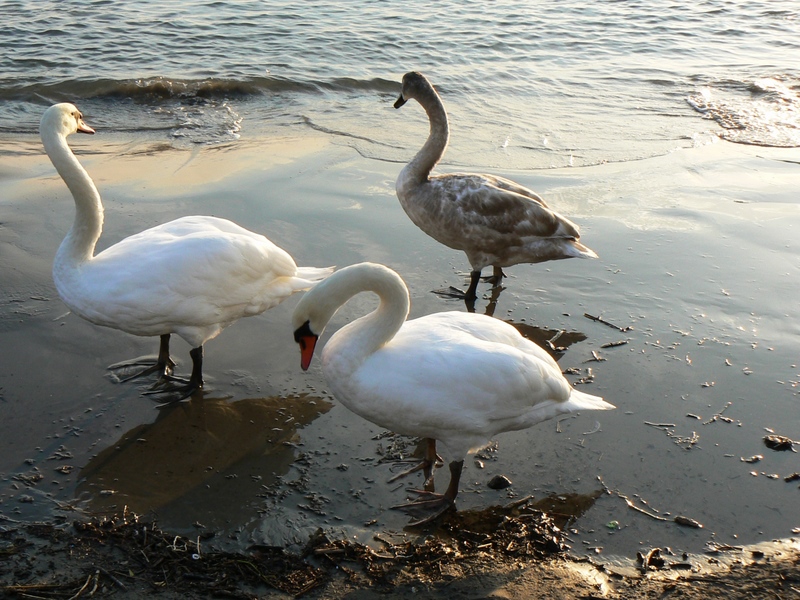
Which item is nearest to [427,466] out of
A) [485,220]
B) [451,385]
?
[451,385]

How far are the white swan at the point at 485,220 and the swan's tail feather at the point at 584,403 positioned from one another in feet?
6.91

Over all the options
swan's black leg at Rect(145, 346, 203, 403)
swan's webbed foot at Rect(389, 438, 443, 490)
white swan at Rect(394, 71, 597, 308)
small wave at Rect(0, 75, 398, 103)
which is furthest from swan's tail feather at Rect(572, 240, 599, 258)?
small wave at Rect(0, 75, 398, 103)

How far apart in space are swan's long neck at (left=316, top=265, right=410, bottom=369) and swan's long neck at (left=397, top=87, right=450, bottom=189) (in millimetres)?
3127

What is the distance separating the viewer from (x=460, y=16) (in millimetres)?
17172

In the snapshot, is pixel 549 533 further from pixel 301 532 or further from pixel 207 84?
pixel 207 84

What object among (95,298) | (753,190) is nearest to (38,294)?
(95,298)

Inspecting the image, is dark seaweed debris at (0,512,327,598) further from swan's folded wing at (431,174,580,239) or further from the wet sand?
swan's folded wing at (431,174,580,239)

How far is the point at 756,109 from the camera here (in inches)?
467

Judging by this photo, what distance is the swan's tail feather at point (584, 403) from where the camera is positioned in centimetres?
438

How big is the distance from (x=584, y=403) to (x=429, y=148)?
361 centimetres

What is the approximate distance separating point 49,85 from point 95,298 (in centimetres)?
865

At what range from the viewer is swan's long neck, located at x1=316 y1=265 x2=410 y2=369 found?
3.99 metres

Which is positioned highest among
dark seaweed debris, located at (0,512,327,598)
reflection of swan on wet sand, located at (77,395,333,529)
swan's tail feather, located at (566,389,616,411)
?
swan's tail feather, located at (566,389,616,411)

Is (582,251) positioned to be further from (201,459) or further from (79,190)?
(79,190)
